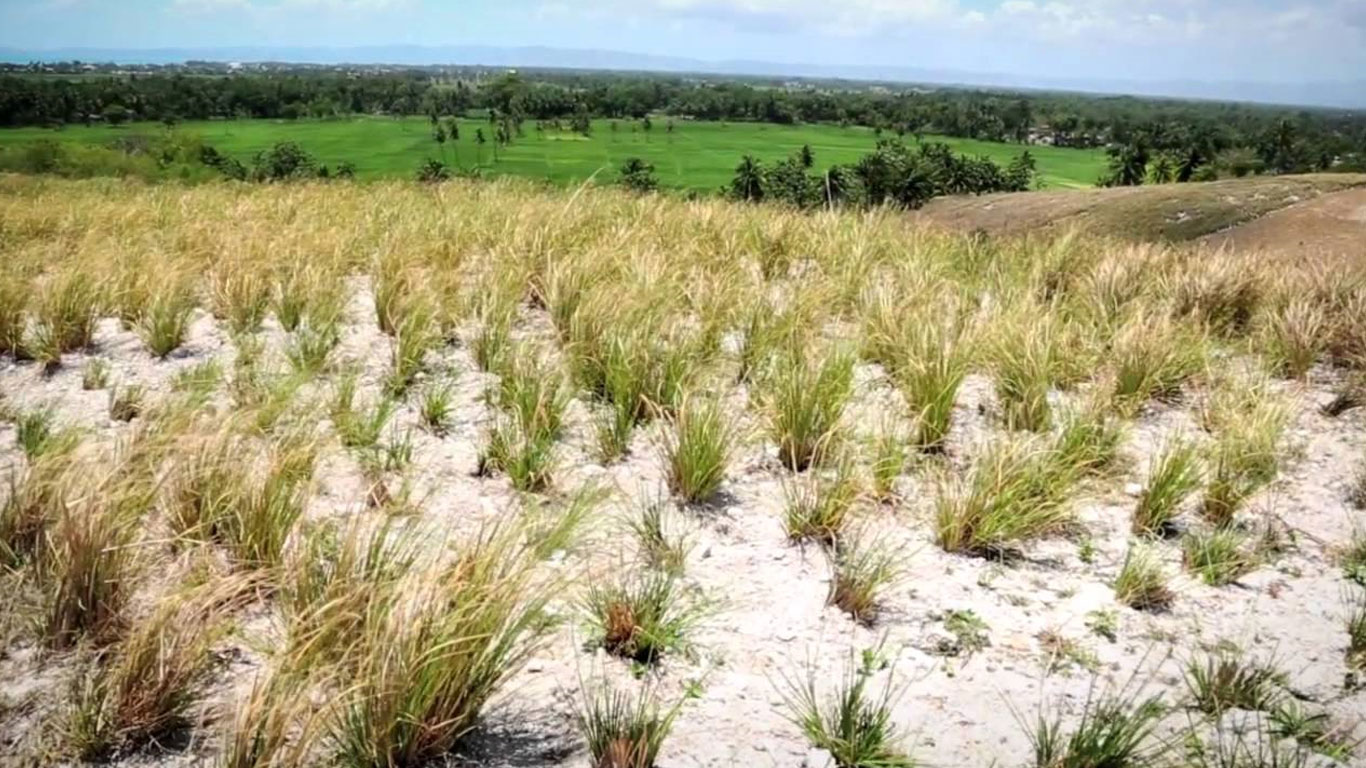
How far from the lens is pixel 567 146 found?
79.4 meters

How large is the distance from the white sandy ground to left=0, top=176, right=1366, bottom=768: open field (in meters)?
0.01

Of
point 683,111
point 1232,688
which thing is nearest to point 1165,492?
point 1232,688

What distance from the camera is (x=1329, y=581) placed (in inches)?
106

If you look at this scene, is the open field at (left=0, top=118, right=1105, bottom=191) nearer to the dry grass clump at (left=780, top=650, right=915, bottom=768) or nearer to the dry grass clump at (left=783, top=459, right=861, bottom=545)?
the dry grass clump at (left=783, top=459, right=861, bottom=545)

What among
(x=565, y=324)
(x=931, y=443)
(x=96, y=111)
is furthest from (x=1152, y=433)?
(x=96, y=111)

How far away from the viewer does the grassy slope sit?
10.7m

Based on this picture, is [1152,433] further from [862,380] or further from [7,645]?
[7,645]

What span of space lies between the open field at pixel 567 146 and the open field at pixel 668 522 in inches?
1805

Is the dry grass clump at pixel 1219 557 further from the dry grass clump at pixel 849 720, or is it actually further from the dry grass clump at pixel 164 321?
the dry grass clump at pixel 164 321

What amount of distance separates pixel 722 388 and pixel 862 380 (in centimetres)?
93

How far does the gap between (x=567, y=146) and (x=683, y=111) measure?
5048 centimetres

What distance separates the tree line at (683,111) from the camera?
67.4 metres

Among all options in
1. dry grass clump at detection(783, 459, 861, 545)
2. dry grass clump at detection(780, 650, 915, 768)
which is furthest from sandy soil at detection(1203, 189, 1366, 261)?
dry grass clump at detection(780, 650, 915, 768)

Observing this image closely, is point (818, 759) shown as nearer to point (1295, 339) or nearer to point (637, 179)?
point (1295, 339)
